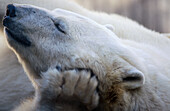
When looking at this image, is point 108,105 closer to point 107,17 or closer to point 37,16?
point 37,16

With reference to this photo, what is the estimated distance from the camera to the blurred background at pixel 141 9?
718cm

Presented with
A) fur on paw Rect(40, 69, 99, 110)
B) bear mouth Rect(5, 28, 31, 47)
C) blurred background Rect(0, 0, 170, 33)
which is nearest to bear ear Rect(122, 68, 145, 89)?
fur on paw Rect(40, 69, 99, 110)

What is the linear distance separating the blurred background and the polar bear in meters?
4.59

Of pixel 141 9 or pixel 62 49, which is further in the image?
Answer: pixel 141 9

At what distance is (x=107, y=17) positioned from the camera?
3678mm

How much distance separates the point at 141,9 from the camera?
7637mm

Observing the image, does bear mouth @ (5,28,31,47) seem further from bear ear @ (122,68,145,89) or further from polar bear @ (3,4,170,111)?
bear ear @ (122,68,145,89)

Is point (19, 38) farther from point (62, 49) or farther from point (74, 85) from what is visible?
point (74, 85)

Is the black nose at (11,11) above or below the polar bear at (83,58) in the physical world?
above

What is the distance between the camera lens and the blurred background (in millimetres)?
7176

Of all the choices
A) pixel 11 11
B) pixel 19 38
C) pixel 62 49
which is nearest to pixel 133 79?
pixel 62 49

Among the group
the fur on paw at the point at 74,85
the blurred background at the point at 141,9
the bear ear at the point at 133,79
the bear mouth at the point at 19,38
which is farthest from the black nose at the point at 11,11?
the blurred background at the point at 141,9

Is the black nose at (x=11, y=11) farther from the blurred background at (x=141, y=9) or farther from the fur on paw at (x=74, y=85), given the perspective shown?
the blurred background at (x=141, y=9)

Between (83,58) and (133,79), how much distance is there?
1.19ft
